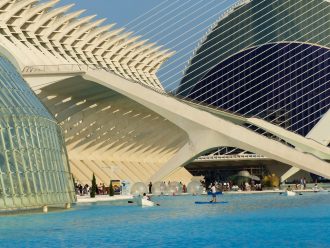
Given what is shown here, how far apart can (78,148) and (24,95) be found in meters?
31.9

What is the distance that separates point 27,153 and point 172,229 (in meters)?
9.50

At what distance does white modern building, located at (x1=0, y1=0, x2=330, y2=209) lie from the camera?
52594 millimetres

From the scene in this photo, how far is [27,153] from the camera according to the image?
30000 millimetres

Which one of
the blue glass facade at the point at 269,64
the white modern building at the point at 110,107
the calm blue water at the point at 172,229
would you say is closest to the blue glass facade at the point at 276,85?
the blue glass facade at the point at 269,64

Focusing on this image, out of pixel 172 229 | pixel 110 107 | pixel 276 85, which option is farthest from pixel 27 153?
pixel 276 85

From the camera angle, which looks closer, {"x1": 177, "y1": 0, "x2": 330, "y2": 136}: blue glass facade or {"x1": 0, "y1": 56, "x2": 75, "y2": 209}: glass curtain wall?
{"x1": 0, "y1": 56, "x2": 75, "y2": 209}: glass curtain wall

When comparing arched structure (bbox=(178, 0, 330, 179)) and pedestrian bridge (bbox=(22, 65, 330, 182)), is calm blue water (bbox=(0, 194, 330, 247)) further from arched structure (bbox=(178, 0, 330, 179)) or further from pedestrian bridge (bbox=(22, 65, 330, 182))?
arched structure (bbox=(178, 0, 330, 179))

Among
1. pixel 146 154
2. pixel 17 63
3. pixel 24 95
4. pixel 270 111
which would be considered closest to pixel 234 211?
pixel 24 95

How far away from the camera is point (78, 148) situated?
6431cm

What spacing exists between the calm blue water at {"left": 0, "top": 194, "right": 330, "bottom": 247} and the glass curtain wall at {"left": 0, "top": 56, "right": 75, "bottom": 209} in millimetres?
944

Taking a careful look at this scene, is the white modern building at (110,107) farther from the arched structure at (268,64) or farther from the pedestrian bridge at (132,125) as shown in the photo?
the arched structure at (268,64)

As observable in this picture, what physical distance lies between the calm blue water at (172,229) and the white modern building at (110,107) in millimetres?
19478

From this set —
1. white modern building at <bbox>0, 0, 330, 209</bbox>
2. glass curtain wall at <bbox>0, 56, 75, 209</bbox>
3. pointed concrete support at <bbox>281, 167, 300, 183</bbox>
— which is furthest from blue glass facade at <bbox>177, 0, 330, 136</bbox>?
glass curtain wall at <bbox>0, 56, 75, 209</bbox>

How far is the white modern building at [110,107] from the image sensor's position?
52594 mm
